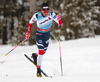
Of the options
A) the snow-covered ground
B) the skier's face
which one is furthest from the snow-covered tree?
the skier's face

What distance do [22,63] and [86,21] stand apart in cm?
830

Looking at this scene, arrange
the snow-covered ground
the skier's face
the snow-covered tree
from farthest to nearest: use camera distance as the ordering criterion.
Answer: the snow-covered tree, the snow-covered ground, the skier's face

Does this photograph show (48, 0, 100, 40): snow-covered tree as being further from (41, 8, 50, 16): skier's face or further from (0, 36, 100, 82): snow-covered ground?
(41, 8, 50, 16): skier's face

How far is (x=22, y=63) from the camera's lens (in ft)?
21.6

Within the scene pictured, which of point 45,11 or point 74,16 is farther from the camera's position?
point 74,16

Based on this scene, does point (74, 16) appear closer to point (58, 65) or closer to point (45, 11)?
point (58, 65)

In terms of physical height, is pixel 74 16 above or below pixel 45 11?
below

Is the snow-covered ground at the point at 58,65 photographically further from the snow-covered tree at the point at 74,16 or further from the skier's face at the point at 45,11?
the snow-covered tree at the point at 74,16

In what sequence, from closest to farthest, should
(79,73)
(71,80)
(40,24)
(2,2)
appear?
(71,80) → (40,24) → (79,73) → (2,2)

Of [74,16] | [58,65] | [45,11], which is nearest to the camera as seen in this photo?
[45,11]

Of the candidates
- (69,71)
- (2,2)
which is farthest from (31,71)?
(2,2)

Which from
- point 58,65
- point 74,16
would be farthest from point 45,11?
point 74,16

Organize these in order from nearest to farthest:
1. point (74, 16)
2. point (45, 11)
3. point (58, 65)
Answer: point (45, 11)
point (58, 65)
point (74, 16)

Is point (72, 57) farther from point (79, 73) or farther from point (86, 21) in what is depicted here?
point (86, 21)
